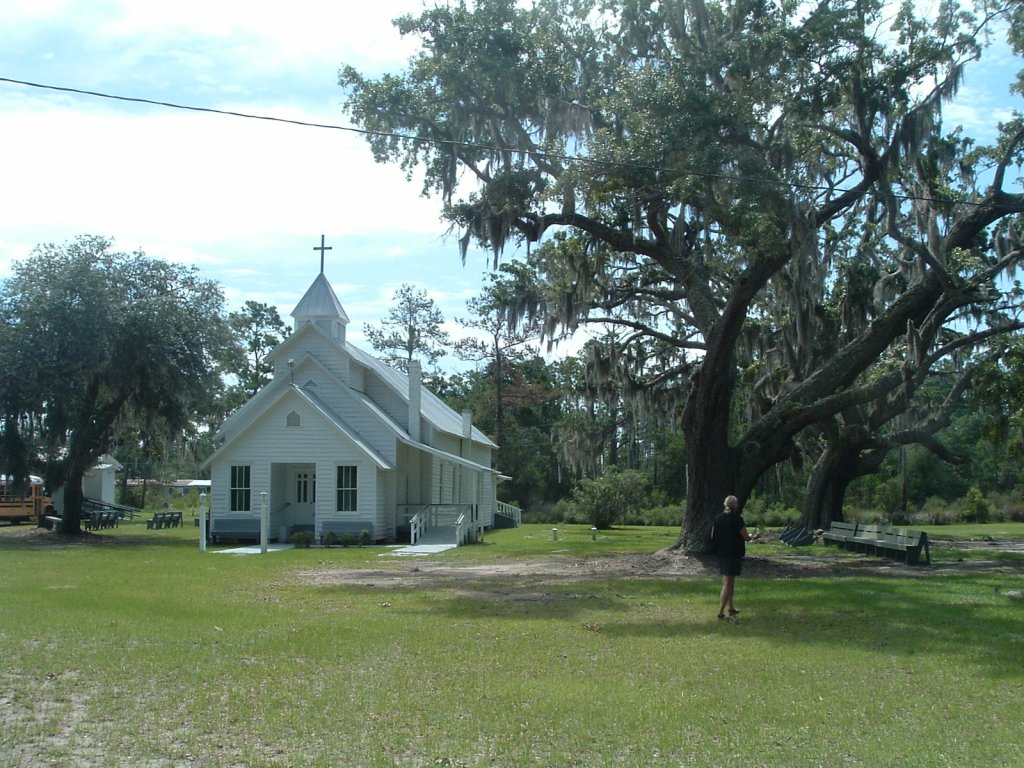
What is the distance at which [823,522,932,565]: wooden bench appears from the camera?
2144cm

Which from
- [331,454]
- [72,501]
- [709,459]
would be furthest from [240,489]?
[709,459]

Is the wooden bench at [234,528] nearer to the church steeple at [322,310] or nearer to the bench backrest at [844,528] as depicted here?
the church steeple at [322,310]

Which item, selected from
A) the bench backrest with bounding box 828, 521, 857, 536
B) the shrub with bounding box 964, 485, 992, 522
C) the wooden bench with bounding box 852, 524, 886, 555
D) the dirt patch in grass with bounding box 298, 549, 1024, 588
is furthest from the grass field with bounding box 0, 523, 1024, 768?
the shrub with bounding box 964, 485, 992, 522

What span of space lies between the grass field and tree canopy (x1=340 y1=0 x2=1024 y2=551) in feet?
20.5

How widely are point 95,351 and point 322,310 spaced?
7.30 meters

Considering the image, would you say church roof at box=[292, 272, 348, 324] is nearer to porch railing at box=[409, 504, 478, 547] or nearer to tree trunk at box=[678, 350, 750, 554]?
porch railing at box=[409, 504, 478, 547]

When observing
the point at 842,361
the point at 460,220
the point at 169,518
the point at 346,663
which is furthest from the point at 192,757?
the point at 169,518

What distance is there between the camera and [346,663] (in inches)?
363

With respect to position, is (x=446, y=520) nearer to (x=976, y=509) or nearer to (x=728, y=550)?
(x=728, y=550)

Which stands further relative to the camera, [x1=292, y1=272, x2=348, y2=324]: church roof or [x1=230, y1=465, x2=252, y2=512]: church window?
[x1=292, y1=272, x2=348, y2=324]: church roof

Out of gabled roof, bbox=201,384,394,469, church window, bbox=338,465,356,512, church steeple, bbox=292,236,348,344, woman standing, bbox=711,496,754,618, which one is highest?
church steeple, bbox=292,236,348,344

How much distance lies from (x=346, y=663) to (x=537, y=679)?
1.89 metres

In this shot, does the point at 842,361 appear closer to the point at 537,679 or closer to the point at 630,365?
the point at 630,365

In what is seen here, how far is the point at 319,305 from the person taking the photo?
1289 inches
